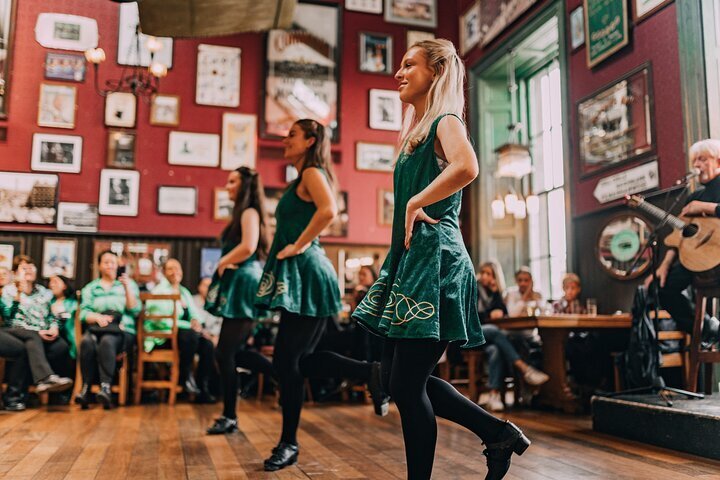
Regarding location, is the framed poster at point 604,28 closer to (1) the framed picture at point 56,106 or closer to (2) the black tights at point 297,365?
(2) the black tights at point 297,365

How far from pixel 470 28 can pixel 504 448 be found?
24.1 ft

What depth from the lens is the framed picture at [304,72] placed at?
786 centimetres

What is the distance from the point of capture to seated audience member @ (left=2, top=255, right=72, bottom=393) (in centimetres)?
493

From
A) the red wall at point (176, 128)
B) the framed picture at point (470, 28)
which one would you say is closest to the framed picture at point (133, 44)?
the red wall at point (176, 128)

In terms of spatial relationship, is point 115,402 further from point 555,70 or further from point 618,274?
point 555,70

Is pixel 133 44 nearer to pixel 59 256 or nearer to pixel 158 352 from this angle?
pixel 59 256

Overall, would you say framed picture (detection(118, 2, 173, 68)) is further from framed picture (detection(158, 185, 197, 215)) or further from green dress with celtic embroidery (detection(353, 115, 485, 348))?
green dress with celtic embroidery (detection(353, 115, 485, 348))

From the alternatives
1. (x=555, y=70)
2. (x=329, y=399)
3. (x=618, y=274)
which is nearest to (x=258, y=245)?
(x=329, y=399)

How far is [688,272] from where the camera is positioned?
377cm

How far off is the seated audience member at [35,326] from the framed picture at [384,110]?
14.2 feet

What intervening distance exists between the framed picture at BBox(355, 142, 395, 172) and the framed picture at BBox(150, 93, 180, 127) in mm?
2121

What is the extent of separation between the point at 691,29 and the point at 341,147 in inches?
163

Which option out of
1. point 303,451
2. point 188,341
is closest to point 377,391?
point 303,451

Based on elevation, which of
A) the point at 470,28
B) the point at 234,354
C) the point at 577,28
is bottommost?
the point at 234,354
